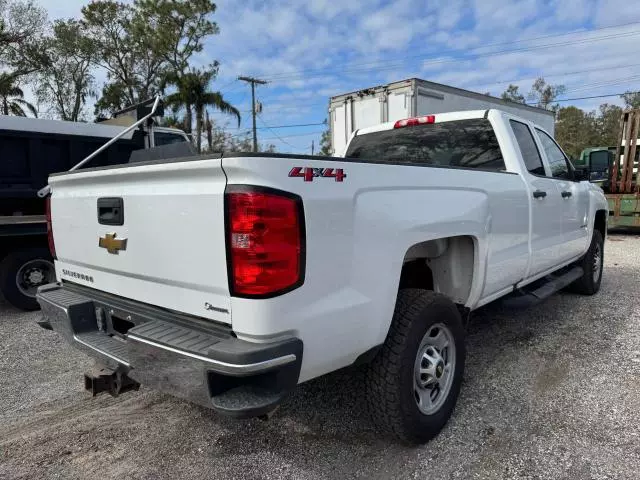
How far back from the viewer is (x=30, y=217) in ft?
18.7

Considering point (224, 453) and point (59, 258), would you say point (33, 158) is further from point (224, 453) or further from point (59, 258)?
point (224, 453)

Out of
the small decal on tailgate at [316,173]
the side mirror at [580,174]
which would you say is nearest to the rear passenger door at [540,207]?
the side mirror at [580,174]

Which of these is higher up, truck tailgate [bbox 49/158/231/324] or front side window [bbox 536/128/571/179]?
front side window [bbox 536/128/571/179]

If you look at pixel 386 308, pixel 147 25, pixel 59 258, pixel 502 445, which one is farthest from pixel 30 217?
pixel 147 25

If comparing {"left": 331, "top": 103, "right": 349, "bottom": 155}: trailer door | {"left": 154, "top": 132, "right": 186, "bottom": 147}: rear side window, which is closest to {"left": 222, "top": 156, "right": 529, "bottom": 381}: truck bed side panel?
{"left": 154, "top": 132, "right": 186, "bottom": 147}: rear side window

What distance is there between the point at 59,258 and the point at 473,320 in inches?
154

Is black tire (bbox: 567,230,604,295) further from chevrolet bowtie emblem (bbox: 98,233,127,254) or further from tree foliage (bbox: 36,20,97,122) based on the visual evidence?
tree foliage (bbox: 36,20,97,122)

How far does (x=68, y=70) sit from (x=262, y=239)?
3599 cm

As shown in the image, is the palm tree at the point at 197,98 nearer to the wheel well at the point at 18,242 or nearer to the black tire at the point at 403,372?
the wheel well at the point at 18,242

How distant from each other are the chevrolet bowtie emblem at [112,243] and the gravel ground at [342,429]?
3.96ft

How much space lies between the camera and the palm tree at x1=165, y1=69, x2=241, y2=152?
2612 centimetres

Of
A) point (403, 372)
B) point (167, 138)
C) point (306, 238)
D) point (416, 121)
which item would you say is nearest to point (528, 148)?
point (416, 121)

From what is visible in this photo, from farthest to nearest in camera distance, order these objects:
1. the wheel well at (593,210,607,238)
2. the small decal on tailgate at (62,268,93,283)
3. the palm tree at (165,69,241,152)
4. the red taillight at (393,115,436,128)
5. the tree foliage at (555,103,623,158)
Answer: the tree foliage at (555,103,623,158), the palm tree at (165,69,241,152), the wheel well at (593,210,607,238), the red taillight at (393,115,436,128), the small decal on tailgate at (62,268,93,283)

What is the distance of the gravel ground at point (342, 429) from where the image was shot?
2631 millimetres
